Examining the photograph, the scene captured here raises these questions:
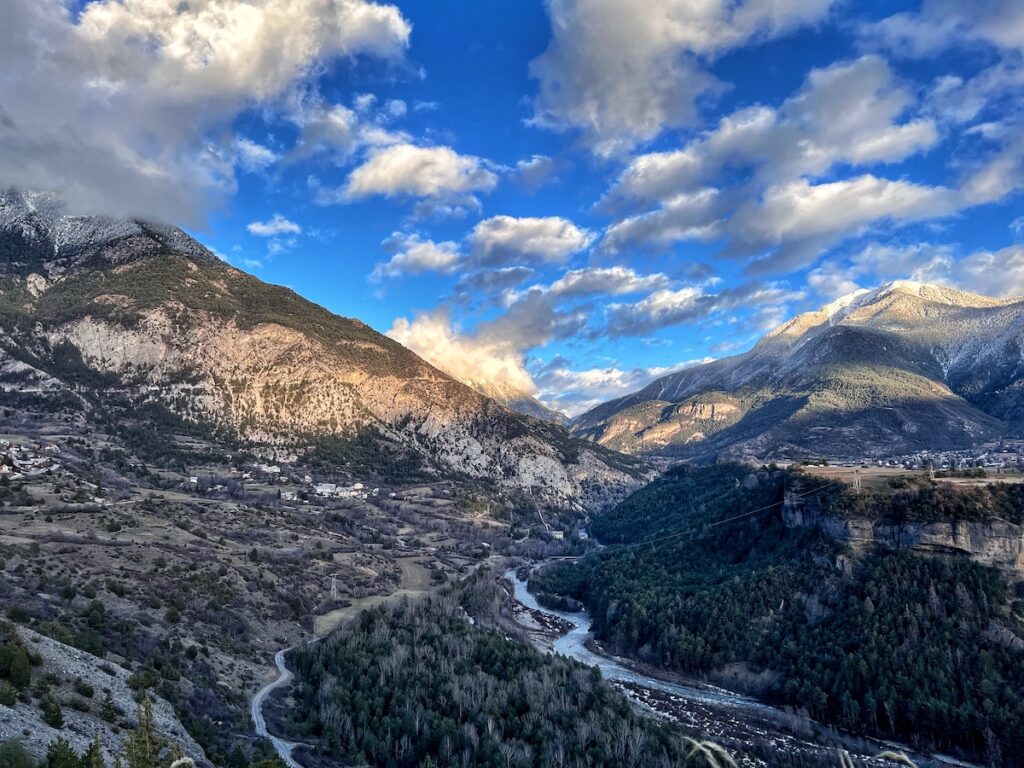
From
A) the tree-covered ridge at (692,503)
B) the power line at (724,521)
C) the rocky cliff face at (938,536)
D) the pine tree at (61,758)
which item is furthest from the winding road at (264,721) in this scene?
the tree-covered ridge at (692,503)

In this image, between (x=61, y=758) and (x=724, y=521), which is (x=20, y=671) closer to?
(x=61, y=758)

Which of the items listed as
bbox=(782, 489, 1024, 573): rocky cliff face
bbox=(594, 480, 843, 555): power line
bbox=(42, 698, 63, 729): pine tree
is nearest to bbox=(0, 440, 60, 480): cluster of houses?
bbox=(42, 698, 63, 729): pine tree

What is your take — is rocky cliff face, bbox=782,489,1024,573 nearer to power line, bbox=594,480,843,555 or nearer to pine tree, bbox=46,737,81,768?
power line, bbox=594,480,843,555

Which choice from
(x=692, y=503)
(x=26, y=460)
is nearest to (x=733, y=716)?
(x=692, y=503)

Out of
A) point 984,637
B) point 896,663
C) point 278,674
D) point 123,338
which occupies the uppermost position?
point 123,338

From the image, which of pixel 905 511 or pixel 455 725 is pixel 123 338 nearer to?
pixel 455 725

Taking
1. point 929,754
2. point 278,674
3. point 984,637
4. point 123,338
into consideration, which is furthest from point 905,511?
point 123,338
